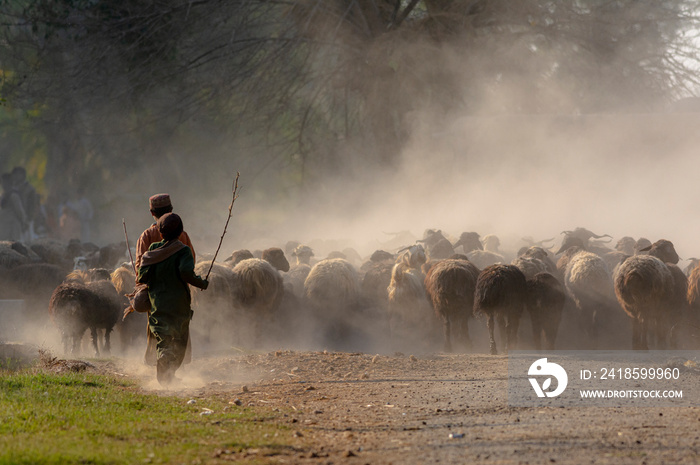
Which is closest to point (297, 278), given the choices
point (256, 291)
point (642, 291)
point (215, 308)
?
point (256, 291)

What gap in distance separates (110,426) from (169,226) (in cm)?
260

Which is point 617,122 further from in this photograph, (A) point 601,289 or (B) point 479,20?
(A) point 601,289

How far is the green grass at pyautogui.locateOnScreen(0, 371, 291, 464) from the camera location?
→ 5082 mm

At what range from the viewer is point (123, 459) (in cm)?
498

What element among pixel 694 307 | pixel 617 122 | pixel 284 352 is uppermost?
pixel 617 122

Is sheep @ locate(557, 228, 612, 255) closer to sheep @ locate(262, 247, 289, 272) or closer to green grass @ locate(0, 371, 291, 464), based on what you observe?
sheep @ locate(262, 247, 289, 272)

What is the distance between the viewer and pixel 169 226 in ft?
27.1

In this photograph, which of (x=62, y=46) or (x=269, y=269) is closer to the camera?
(x=269, y=269)

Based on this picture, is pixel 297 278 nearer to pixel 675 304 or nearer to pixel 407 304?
pixel 407 304

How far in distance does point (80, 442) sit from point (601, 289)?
10140 millimetres

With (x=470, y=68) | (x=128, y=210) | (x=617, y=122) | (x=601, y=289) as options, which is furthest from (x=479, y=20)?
(x=128, y=210)

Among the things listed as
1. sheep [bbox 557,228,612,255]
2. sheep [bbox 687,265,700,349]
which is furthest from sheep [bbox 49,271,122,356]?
sheep [bbox 557,228,612,255]

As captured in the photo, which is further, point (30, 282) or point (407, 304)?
point (30, 282)

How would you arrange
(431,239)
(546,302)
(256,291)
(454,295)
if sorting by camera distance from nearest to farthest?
(546,302) < (454,295) < (256,291) < (431,239)
